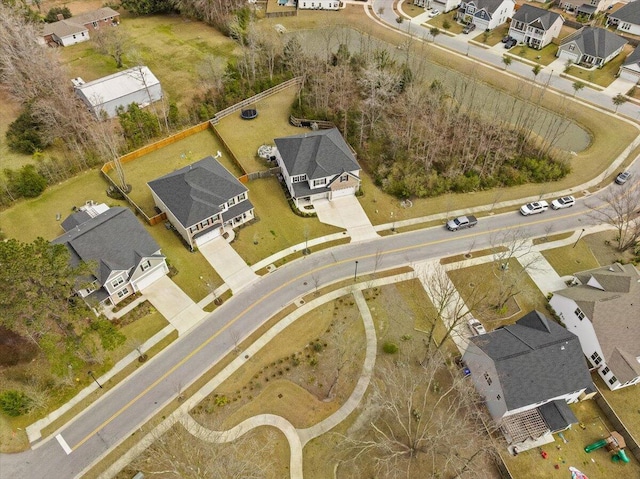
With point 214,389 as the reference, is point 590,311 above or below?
above

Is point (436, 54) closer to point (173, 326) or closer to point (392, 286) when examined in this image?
point (392, 286)

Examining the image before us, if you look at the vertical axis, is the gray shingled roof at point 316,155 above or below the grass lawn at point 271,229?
above

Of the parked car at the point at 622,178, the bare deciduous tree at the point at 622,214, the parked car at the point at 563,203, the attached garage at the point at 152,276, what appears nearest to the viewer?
the attached garage at the point at 152,276

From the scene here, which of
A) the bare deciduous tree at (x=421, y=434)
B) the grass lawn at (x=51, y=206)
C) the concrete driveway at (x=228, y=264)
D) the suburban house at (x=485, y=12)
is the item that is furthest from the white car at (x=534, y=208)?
the suburban house at (x=485, y=12)

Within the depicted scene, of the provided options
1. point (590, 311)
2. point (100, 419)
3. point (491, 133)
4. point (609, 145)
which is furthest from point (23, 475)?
point (609, 145)

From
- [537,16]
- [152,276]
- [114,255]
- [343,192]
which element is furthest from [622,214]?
[114,255]

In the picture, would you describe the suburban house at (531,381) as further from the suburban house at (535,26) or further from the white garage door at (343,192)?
the suburban house at (535,26)

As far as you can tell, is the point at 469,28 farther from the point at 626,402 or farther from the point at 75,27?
Answer: the point at 75,27
